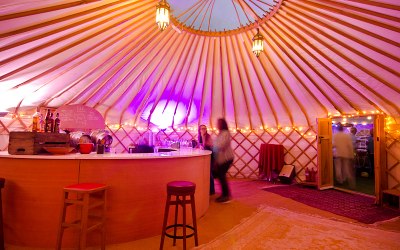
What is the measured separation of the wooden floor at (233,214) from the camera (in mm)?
2008

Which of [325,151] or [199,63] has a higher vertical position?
[199,63]

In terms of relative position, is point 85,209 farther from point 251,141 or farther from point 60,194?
point 251,141

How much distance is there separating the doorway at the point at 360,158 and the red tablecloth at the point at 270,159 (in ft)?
3.94

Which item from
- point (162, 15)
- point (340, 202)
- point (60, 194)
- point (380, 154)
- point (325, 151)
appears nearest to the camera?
point (60, 194)

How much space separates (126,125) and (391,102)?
4.76 m

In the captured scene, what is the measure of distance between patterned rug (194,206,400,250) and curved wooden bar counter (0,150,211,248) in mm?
622

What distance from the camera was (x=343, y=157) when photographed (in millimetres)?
4988

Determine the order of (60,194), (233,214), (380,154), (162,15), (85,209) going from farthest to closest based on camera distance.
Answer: (380,154)
(233,214)
(162,15)
(60,194)
(85,209)

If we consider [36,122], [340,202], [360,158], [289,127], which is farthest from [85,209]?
[360,158]

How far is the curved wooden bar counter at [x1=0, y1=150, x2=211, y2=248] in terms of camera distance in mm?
1876

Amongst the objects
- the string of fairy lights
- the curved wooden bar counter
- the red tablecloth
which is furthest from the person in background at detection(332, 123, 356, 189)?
the curved wooden bar counter

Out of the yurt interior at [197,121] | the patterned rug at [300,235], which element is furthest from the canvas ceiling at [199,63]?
the patterned rug at [300,235]

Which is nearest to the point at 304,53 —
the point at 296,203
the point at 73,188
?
the point at 296,203

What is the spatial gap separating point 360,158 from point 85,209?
717cm
